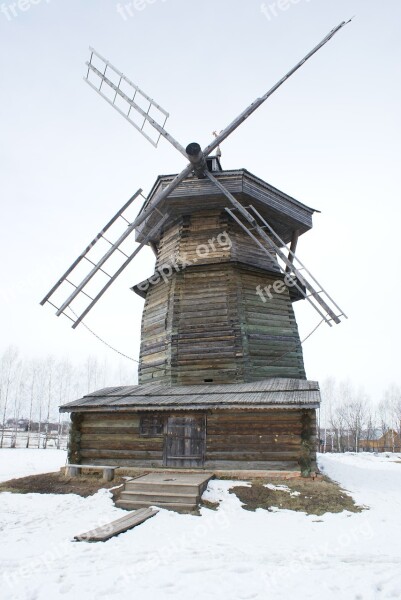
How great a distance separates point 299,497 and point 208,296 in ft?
23.3

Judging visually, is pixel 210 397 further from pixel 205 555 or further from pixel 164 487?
pixel 205 555

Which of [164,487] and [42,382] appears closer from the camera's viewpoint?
[164,487]

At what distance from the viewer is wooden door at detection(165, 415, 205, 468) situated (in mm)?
11844

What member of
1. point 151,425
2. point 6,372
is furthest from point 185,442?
point 6,372

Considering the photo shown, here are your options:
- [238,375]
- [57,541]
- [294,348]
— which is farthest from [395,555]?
[294,348]

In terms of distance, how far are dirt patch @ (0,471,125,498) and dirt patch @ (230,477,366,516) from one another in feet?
10.8

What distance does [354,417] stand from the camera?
6000cm

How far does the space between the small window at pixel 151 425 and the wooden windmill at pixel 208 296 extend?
0.10 ft

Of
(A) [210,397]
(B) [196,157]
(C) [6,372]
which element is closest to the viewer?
(A) [210,397]

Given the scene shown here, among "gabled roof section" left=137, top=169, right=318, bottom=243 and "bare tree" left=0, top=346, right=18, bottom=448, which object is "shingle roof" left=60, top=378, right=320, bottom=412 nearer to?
"gabled roof section" left=137, top=169, right=318, bottom=243

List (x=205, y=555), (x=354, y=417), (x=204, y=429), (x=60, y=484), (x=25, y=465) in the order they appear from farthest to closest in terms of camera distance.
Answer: (x=354, y=417), (x=25, y=465), (x=204, y=429), (x=60, y=484), (x=205, y=555)

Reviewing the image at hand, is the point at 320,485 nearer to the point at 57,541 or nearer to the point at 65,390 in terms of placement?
the point at 57,541

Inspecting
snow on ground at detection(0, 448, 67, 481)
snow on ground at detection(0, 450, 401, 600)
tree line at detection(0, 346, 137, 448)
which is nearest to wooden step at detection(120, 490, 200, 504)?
snow on ground at detection(0, 450, 401, 600)

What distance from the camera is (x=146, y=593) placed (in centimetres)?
450
